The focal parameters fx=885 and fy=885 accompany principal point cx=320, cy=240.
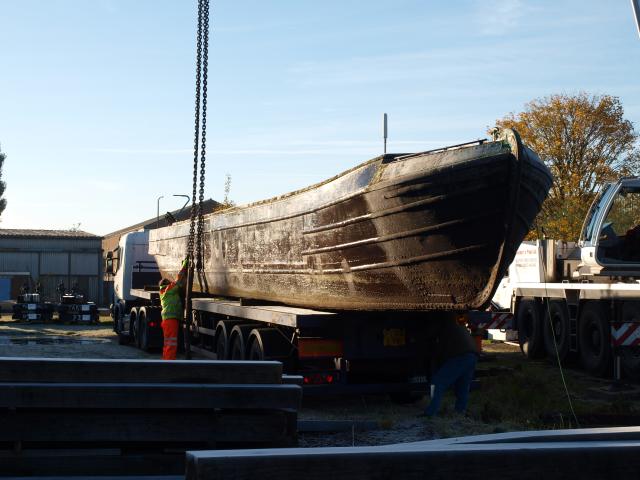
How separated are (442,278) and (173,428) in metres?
4.25

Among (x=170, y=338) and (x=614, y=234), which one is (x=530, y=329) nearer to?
(x=614, y=234)

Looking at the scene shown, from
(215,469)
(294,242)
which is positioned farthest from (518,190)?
(215,469)

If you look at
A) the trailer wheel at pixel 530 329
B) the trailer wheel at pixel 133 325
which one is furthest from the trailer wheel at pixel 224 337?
the trailer wheel at pixel 530 329

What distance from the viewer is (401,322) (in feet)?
32.9

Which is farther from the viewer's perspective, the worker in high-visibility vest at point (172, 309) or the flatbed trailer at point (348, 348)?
the worker in high-visibility vest at point (172, 309)

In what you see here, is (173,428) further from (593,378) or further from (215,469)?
(593,378)

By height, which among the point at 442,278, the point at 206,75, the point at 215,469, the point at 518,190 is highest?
the point at 206,75

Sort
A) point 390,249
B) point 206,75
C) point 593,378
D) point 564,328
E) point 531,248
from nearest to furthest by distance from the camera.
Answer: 1. point 390,249
2. point 206,75
3. point 593,378
4. point 564,328
5. point 531,248

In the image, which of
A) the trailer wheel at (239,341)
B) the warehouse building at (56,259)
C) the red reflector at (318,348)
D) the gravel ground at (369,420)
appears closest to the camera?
the gravel ground at (369,420)

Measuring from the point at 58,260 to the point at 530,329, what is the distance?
40716 mm

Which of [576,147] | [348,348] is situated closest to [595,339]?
[348,348]

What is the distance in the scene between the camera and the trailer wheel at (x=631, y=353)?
13117mm

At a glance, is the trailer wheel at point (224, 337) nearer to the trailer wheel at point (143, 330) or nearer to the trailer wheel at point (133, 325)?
the trailer wheel at point (143, 330)

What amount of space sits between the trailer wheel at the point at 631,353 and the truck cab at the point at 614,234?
75cm
